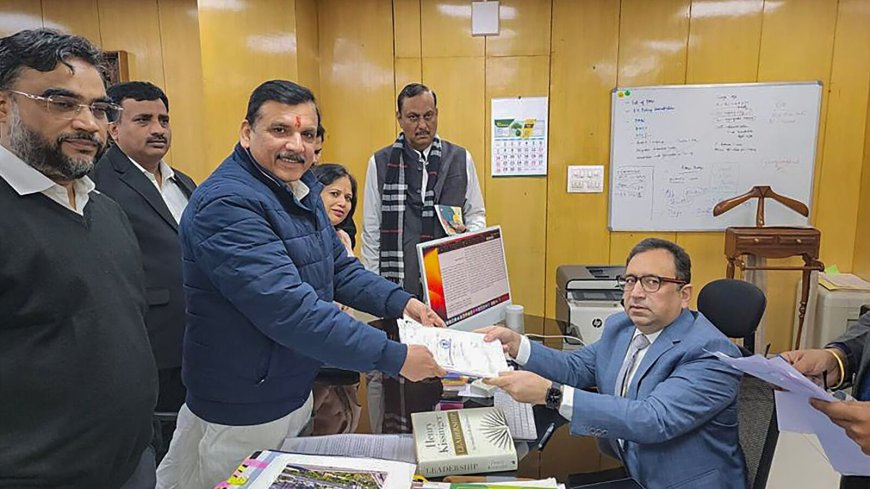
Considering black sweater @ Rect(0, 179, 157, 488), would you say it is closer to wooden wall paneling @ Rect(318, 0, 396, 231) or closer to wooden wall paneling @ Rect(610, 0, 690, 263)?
wooden wall paneling @ Rect(318, 0, 396, 231)

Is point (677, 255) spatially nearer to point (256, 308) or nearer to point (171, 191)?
point (256, 308)

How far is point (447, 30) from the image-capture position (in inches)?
156

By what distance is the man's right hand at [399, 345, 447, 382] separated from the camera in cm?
132

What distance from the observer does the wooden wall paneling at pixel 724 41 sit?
3.75 m

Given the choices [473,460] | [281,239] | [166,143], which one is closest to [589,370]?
[473,460]

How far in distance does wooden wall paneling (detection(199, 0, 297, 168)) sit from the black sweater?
2614mm

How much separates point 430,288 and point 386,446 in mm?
586

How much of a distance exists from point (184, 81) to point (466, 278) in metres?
3.07

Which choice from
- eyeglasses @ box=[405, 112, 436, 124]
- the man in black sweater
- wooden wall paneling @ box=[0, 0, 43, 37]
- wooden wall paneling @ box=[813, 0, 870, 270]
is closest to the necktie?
the man in black sweater

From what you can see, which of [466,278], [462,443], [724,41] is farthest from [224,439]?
[724,41]

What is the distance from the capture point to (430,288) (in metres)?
1.78

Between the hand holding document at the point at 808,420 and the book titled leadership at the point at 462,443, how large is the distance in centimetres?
50

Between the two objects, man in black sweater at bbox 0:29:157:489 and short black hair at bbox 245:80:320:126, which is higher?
short black hair at bbox 245:80:320:126

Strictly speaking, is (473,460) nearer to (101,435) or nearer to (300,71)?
(101,435)
